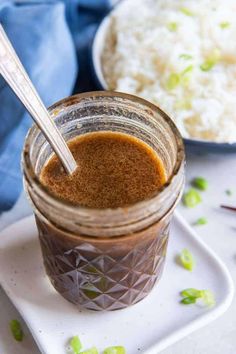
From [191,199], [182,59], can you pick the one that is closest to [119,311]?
[191,199]

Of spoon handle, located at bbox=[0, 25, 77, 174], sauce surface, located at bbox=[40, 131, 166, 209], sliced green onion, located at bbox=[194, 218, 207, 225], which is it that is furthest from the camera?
sliced green onion, located at bbox=[194, 218, 207, 225]

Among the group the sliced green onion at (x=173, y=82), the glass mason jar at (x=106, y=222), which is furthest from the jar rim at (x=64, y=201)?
the sliced green onion at (x=173, y=82)

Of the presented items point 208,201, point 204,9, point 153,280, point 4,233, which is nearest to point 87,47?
point 204,9

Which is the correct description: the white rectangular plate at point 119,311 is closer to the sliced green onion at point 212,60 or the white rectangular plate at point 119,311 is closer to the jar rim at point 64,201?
the jar rim at point 64,201

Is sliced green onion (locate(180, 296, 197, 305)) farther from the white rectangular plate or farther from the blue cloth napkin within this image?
the blue cloth napkin

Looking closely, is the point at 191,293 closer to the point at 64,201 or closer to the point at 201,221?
the point at 201,221

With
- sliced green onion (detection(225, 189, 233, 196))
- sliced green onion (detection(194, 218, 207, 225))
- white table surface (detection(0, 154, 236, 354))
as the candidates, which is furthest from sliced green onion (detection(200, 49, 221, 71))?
sliced green onion (detection(194, 218, 207, 225))

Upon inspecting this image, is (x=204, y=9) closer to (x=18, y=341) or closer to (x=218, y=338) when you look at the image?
(x=218, y=338)
